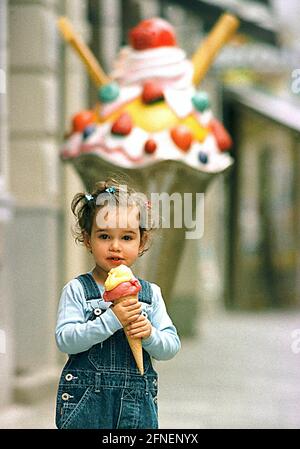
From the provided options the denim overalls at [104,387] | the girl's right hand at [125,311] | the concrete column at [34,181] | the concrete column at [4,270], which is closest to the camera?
the girl's right hand at [125,311]

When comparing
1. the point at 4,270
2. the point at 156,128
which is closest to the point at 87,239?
the point at 156,128

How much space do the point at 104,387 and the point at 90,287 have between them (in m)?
0.28

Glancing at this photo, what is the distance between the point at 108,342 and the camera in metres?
2.88

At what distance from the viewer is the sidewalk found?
604cm

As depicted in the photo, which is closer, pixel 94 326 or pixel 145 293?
pixel 94 326

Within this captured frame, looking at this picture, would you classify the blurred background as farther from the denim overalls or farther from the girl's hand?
the girl's hand

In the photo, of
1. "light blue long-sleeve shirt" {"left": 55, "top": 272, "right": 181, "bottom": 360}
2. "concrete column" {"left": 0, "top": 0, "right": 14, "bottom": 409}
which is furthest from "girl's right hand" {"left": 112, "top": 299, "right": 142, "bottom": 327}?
"concrete column" {"left": 0, "top": 0, "right": 14, "bottom": 409}

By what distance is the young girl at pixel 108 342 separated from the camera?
288 centimetres

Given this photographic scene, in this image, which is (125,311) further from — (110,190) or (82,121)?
(82,121)

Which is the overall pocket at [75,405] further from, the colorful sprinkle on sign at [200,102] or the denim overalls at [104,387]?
the colorful sprinkle on sign at [200,102]

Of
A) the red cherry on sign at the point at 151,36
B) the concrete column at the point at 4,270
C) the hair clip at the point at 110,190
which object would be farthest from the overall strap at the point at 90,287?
the concrete column at the point at 4,270

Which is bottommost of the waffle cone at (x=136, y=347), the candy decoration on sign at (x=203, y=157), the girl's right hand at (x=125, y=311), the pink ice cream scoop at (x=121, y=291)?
the waffle cone at (x=136, y=347)

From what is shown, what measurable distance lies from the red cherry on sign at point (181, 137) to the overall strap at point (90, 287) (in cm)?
223

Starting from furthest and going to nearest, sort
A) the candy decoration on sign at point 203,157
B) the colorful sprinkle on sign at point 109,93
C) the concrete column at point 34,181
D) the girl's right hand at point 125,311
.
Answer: the concrete column at point 34,181
the colorful sprinkle on sign at point 109,93
the candy decoration on sign at point 203,157
the girl's right hand at point 125,311
